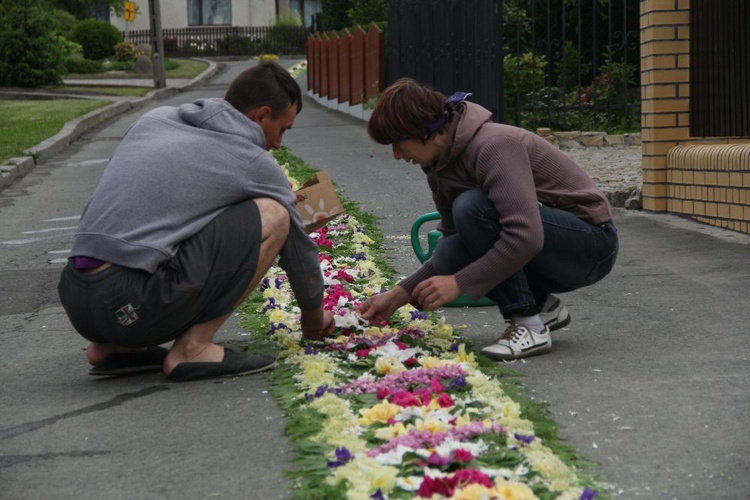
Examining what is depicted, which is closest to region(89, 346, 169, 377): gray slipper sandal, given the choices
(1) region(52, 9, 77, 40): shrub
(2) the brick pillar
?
(2) the brick pillar

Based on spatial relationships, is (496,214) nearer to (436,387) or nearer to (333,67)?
(436,387)

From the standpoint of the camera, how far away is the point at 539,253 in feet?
15.6

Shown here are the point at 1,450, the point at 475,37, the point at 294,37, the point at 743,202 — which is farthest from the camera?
the point at 294,37

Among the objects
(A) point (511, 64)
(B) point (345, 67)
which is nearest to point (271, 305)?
(A) point (511, 64)

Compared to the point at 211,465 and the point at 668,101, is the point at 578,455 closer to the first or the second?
the point at 211,465

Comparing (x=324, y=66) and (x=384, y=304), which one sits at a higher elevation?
(x=324, y=66)

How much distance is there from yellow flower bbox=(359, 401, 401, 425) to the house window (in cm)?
5936

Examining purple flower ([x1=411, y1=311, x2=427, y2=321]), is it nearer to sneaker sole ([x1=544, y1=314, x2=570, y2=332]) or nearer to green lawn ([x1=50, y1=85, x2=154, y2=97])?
sneaker sole ([x1=544, y1=314, x2=570, y2=332])

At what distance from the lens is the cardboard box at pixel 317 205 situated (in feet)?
17.0

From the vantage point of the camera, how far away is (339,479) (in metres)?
3.10

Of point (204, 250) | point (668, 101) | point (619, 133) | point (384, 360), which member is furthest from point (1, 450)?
point (619, 133)

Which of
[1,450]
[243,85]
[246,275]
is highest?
[243,85]

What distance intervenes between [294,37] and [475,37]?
44.6 m

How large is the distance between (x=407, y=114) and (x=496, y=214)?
1.62 feet
